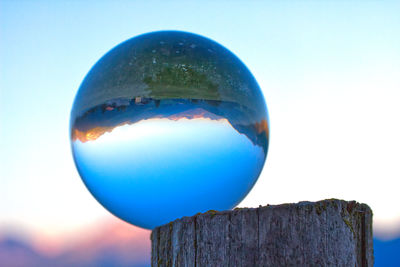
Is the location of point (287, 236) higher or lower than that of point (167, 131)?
lower

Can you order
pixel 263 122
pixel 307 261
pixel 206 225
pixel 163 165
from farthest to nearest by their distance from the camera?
1. pixel 263 122
2. pixel 163 165
3. pixel 206 225
4. pixel 307 261

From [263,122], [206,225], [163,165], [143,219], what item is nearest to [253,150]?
[263,122]

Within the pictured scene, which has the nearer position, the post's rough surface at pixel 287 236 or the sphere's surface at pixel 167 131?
the post's rough surface at pixel 287 236

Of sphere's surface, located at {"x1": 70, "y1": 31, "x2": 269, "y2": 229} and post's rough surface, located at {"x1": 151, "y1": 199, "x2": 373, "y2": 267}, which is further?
sphere's surface, located at {"x1": 70, "y1": 31, "x2": 269, "y2": 229}

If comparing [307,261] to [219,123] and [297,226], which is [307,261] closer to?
[297,226]

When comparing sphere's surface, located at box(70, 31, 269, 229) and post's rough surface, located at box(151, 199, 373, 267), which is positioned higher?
sphere's surface, located at box(70, 31, 269, 229)
